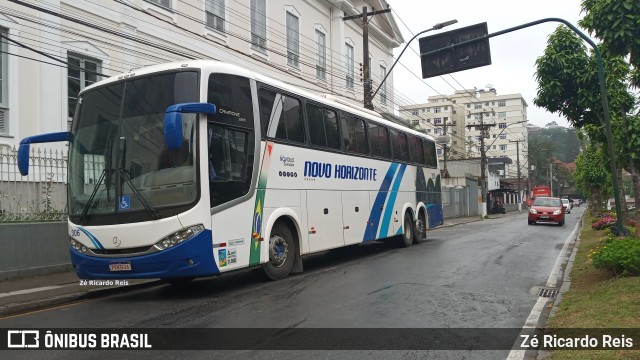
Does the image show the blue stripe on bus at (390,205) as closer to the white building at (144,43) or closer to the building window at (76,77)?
the white building at (144,43)

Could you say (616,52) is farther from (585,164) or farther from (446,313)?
(585,164)

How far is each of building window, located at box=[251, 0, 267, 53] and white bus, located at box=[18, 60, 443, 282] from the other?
431 inches

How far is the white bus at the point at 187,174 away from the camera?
24.9 feet

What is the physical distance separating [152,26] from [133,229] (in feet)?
33.9

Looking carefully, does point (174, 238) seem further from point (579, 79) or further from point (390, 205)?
point (579, 79)

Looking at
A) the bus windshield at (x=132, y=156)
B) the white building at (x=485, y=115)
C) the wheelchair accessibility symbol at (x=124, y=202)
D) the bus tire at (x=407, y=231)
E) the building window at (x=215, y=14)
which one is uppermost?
the white building at (x=485, y=115)

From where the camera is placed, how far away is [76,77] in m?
14.0

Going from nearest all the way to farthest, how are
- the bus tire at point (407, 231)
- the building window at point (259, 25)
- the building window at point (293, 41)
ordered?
the bus tire at point (407, 231)
the building window at point (259, 25)
the building window at point (293, 41)

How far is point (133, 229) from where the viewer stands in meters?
7.56

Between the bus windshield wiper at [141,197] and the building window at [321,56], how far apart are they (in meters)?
18.4

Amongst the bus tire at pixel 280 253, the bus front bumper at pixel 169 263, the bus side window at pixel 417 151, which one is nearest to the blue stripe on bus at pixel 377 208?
the bus side window at pixel 417 151

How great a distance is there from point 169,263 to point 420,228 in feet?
38.1

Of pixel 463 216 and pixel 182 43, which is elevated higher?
pixel 182 43

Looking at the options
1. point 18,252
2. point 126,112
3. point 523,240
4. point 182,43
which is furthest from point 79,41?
point 523,240
